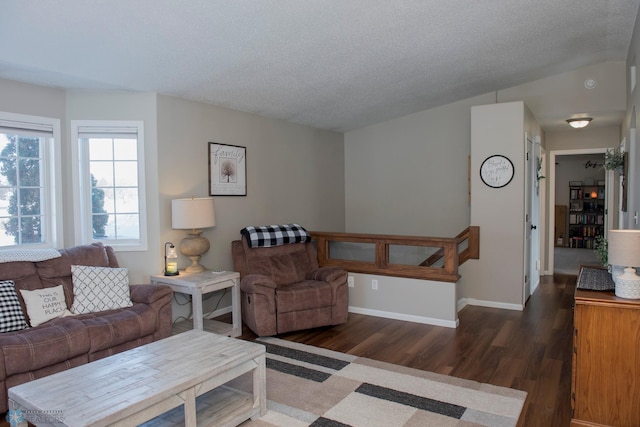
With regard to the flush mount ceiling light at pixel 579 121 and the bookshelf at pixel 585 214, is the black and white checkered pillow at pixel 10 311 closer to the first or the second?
the flush mount ceiling light at pixel 579 121

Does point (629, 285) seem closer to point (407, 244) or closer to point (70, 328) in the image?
point (407, 244)

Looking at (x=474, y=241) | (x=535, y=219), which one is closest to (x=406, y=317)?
(x=474, y=241)

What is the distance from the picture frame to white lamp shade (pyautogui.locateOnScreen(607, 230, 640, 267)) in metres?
3.52

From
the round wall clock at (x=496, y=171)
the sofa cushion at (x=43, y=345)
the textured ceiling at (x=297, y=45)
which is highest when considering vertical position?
the textured ceiling at (x=297, y=45)

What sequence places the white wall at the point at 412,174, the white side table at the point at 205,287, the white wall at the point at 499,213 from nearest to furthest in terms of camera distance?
the white side table at the point at 205,287 < the white wall at the point at 499,213 < the white wall at the point at 412,174

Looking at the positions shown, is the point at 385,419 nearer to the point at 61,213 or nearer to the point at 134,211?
the point at 134,211

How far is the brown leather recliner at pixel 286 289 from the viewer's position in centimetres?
402

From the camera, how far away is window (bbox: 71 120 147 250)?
13.3 ft

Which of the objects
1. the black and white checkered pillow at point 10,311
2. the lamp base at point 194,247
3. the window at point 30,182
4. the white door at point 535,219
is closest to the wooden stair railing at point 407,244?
the white door at point 535,219

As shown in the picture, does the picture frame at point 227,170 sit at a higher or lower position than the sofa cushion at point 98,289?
higher

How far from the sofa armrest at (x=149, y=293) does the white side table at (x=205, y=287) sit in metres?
0.20

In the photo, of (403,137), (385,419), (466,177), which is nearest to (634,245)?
(385,419)

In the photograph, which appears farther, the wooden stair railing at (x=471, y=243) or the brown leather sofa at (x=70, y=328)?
the wooden stair railing at (x=471, y=243)

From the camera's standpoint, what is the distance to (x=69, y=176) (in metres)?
4.01
